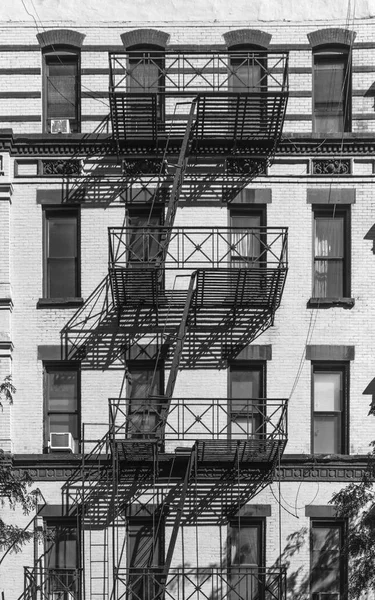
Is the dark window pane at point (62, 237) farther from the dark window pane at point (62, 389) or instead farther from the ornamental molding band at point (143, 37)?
the ornamental molding band at point (143, 37)

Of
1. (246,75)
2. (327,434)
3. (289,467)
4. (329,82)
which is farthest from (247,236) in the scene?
(289,467)

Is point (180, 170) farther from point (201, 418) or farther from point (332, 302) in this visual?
point (201, 418)

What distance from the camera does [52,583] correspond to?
91.6ft

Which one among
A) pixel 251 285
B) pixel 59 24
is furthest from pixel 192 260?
pixel 59 24

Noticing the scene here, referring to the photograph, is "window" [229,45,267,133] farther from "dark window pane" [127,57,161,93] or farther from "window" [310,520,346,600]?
"window" [310,520,346,600]

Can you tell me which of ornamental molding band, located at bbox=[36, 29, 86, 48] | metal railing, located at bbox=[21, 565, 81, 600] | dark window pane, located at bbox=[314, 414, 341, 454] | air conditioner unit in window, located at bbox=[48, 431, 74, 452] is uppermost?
ornamental molding band, located at bbox=[36, 29, 86, 48]

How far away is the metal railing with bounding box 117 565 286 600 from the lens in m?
27.5

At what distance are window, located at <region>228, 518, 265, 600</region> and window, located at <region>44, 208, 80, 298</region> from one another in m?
5.68

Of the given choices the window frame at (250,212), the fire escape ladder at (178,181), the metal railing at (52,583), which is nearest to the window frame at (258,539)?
the metal railing at (52,583)

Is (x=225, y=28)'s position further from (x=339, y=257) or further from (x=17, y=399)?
(x=17, y=399)

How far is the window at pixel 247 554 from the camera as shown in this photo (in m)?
27.9

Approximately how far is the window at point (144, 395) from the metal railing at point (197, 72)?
5613mm

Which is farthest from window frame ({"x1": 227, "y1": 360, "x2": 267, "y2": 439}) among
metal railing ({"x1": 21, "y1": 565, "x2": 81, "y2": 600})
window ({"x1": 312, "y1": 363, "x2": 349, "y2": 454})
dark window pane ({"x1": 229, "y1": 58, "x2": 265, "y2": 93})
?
dark window pane ({"x1": 229, "y1": 58, "x2": 265, "y2": 93})

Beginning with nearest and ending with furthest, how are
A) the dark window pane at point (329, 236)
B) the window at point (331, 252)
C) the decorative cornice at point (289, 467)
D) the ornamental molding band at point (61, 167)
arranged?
the decorative cornice at point (289, 467)
the window at point (331, 252)
the dark window pane at point (329, 236)
the ornamental molding band at point (61, 167)
